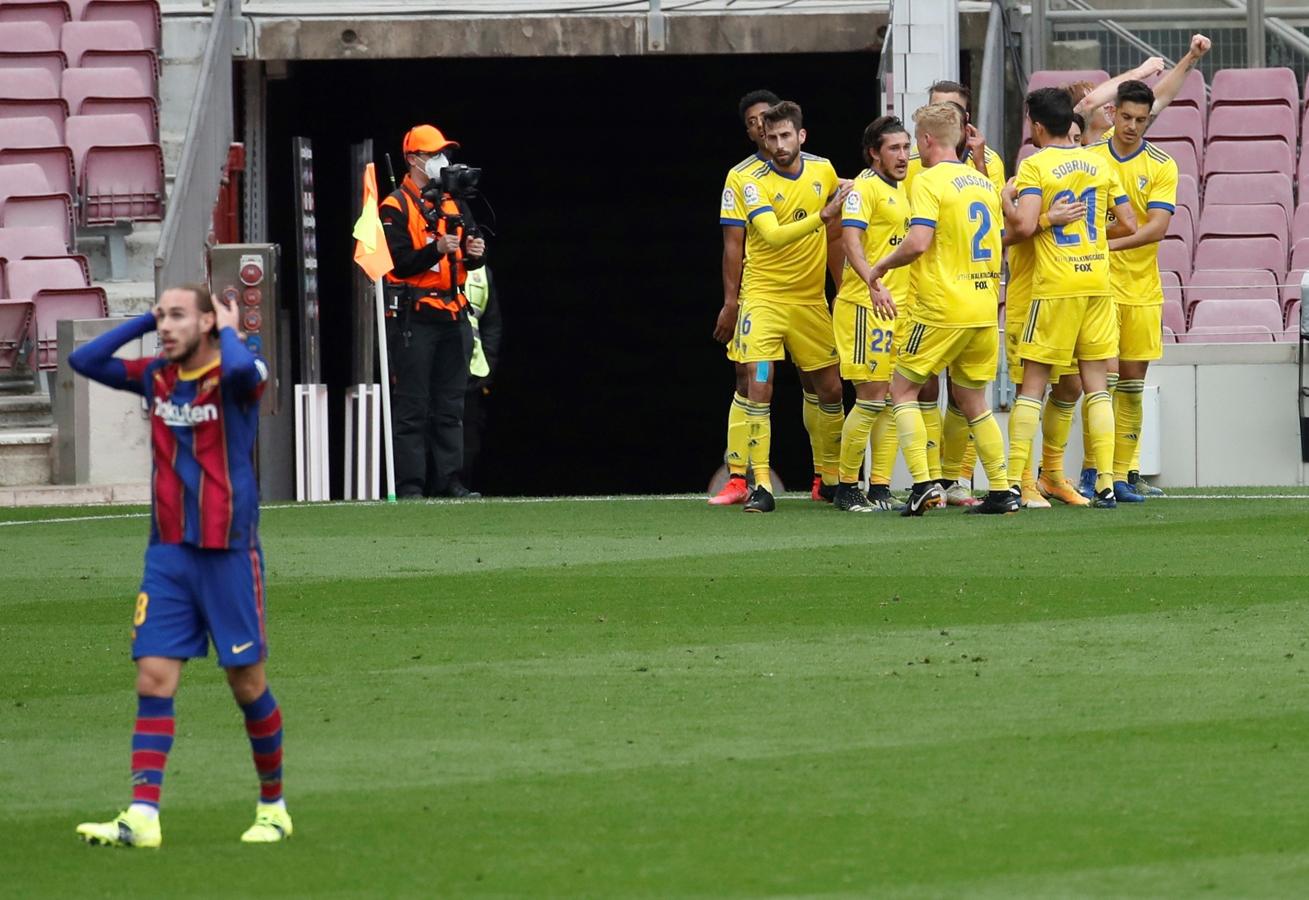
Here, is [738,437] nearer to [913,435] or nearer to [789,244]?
[789,244]

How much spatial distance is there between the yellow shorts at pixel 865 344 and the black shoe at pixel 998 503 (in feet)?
2.92

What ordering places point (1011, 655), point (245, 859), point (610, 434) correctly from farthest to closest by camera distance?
point (610, 434) → point (1011, 655) → point (245, 859)

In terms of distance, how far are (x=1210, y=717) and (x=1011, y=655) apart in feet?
4.26

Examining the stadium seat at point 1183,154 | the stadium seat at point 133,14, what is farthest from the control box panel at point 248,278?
the stadium seat at point 1183,154

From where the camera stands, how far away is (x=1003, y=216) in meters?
13.4

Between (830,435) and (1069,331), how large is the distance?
5.61 feet

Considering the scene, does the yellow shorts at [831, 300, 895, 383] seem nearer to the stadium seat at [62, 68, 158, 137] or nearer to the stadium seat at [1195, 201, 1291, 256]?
the stadium seat at [1195, 201, 1291, 256]

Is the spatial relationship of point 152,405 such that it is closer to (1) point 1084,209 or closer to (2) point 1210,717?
(2) point 1210,717

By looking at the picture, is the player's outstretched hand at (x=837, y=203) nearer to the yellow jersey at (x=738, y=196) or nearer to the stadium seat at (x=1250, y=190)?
the yellow jersey at (x=738, y=196)

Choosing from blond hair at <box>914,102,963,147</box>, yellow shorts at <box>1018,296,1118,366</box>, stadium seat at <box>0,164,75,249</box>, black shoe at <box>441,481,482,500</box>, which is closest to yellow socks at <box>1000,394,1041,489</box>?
yellow shorts at <box>1018,296,1118,366</box>

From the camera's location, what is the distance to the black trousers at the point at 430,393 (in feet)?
53.0

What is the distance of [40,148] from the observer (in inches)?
786

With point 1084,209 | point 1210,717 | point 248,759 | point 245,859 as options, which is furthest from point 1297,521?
point 245,859

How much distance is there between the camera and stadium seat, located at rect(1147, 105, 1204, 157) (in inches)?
811
